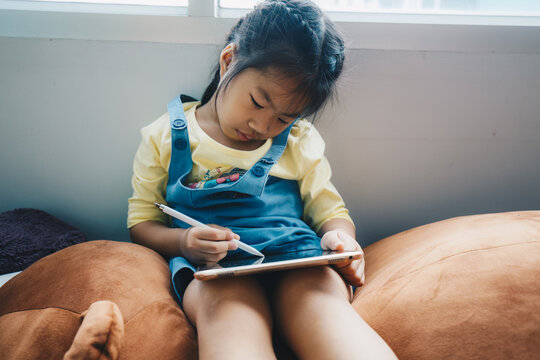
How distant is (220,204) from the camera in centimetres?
69

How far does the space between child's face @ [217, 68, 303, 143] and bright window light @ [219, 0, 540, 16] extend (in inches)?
16.7

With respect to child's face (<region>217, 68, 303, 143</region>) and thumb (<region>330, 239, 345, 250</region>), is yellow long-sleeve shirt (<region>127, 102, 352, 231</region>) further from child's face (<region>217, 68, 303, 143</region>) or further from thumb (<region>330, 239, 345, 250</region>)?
thumb (<region>330, 239, 345, 250</region>)

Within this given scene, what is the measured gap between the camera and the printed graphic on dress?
26.8 inches

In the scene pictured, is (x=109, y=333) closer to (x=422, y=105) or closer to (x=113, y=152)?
(x=113, y=152)

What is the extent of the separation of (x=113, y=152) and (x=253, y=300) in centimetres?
55

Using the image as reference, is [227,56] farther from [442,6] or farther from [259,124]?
[442,6]

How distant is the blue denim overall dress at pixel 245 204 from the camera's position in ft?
2.14

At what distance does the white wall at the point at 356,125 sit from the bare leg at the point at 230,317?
457 millimetres

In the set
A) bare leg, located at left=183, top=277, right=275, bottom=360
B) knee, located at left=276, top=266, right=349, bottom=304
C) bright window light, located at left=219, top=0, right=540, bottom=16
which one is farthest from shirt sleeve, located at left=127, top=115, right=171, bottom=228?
bright window light, located at left=219, top=0, right=540, bottom=16

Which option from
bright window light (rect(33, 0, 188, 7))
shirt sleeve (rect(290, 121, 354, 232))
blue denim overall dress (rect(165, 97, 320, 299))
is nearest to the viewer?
blue denim overall dress (rect(165, 97, 320, 299))

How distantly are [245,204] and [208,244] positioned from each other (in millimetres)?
155

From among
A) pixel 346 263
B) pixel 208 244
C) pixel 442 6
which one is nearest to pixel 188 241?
pixel 208 244

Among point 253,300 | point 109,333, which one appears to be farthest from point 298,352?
point 109,333

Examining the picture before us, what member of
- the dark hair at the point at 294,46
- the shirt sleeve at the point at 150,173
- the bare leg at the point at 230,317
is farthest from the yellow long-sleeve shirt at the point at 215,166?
the bare leg at the point at 230,317
